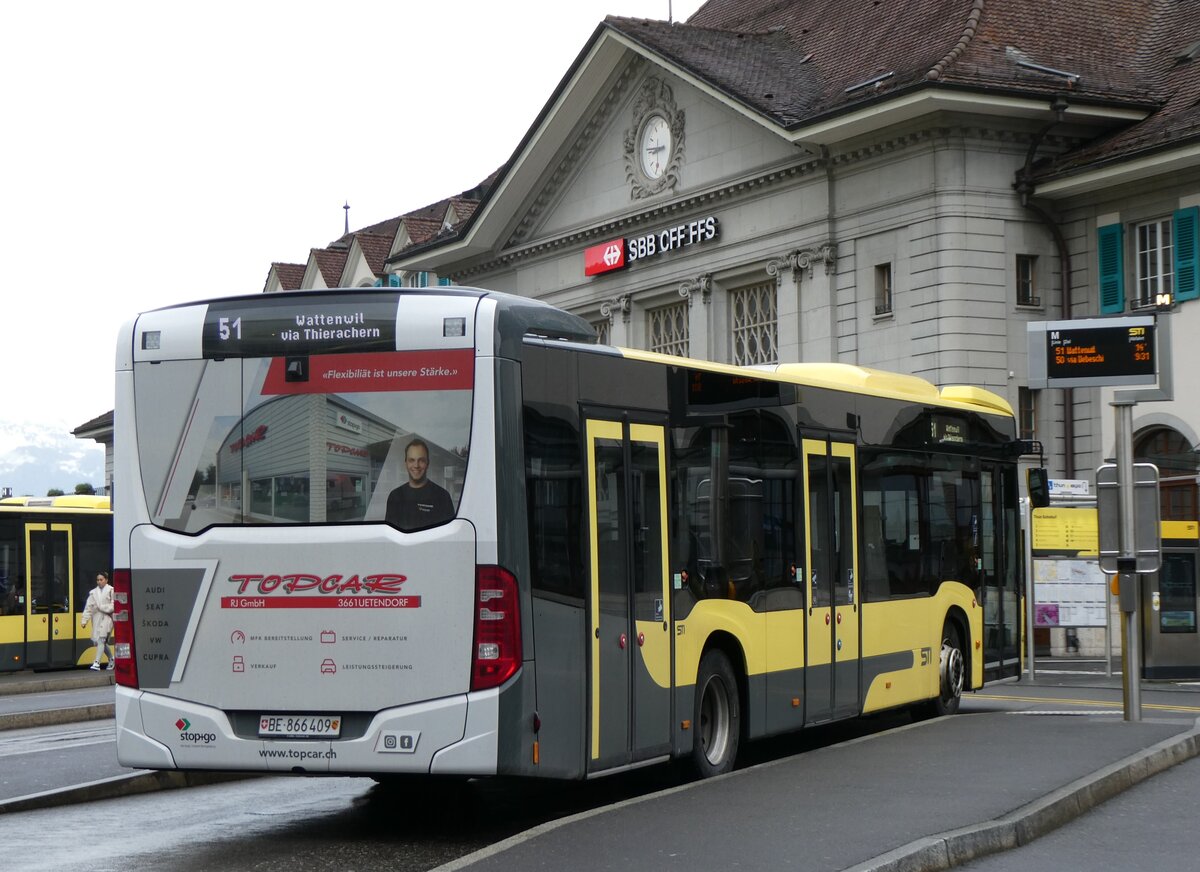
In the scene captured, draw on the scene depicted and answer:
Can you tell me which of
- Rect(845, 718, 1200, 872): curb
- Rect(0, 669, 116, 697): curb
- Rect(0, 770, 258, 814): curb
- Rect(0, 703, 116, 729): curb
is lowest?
Rect(0, 669, 116, 697): curb

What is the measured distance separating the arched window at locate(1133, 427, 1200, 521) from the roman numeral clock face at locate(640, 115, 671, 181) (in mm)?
13877

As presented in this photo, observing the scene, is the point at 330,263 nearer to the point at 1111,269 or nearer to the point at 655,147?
the point at 655,147

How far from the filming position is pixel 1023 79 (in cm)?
3525

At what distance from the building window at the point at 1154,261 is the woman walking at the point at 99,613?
18.6 m

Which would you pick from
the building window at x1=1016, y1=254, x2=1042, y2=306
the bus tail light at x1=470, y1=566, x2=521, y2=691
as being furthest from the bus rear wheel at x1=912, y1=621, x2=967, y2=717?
the building window at x1=1016, y1=254, x2=1042, y2=306

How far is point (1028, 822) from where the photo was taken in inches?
414

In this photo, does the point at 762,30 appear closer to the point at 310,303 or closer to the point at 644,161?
the point at 644,161

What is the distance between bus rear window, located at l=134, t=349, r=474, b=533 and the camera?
10461 millimetres

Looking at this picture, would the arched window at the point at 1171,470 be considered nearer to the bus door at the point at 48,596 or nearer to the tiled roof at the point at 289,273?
the bus door at the point at 48,596

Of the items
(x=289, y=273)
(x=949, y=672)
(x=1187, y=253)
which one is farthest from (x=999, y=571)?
(x=289, y=273)

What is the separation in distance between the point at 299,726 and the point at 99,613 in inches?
887

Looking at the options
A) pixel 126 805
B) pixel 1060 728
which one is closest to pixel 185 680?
pixel 126 805

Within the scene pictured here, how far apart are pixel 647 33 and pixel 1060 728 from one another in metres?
29.4

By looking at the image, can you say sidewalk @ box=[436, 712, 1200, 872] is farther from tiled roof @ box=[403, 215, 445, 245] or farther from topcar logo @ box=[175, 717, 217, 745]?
tiled roof @ box=[403, 215, 445, 245]
